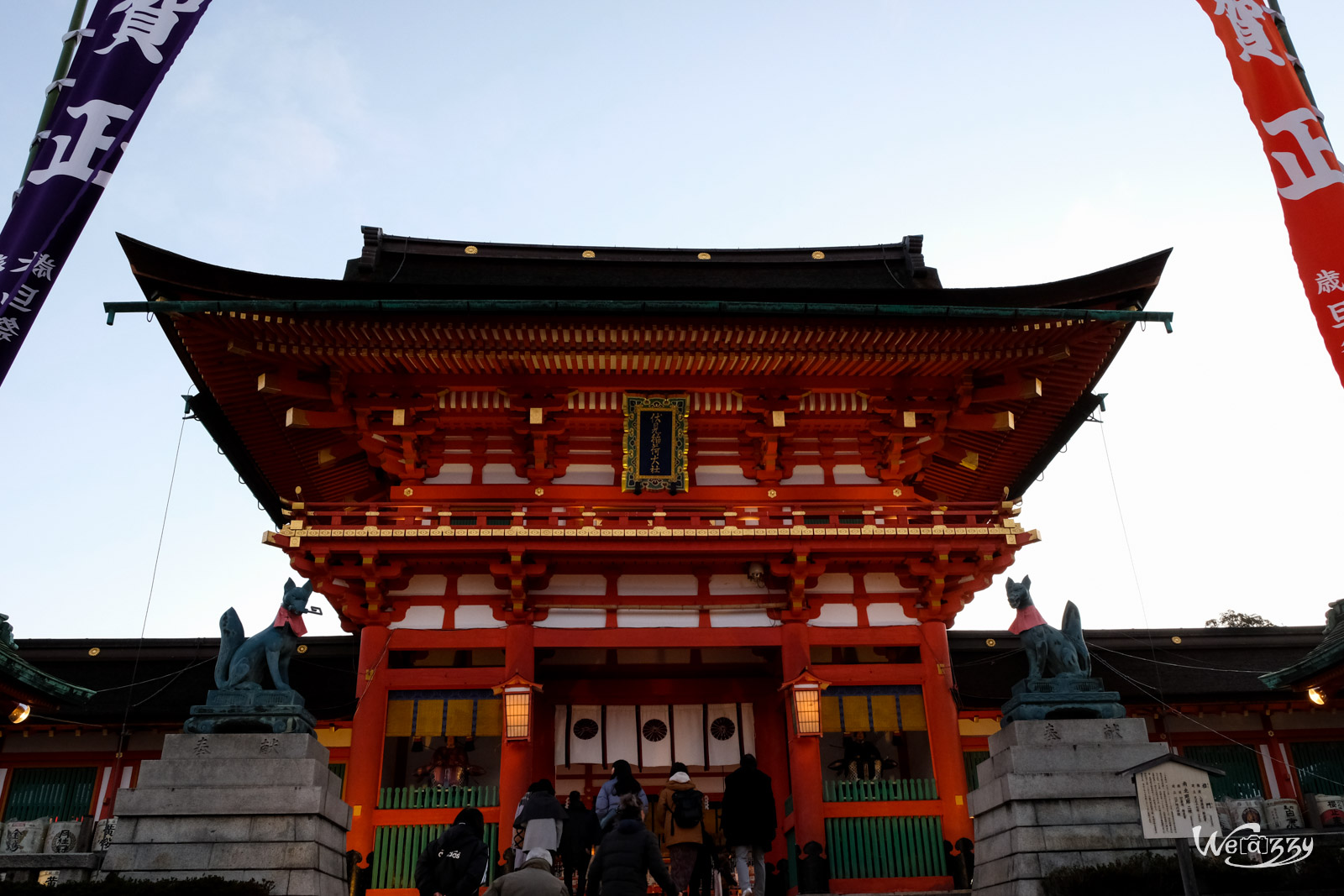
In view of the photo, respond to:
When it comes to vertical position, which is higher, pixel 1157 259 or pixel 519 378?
pixel 1157 259

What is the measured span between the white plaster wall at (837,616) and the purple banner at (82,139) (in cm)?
1059

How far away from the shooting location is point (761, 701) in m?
17.1

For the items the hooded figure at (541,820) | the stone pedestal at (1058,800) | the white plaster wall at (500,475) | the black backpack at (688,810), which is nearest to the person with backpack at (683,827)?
the black backpack at (688,810)

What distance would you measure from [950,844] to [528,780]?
566 cm

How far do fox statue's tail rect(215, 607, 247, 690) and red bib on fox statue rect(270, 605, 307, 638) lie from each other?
1.41 ft

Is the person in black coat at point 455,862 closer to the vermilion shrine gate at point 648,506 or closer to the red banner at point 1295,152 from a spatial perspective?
the vermilion shrine gate at point 648,506

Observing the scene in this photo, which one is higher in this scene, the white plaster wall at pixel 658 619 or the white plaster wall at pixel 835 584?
the white plaster wall at pixel 835 584

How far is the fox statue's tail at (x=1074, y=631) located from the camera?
38.4ft

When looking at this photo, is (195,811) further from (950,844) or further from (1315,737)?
(1315,737)

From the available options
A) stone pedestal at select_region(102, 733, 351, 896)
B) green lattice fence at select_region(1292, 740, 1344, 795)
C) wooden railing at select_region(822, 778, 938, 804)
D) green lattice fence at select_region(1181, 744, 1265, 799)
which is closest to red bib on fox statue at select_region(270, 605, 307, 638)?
stone pedestal at select_region(102, 733, 351, 896)

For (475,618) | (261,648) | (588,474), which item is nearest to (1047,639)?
(588,474)

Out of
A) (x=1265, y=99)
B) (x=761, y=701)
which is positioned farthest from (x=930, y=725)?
(x=1265, y=99)

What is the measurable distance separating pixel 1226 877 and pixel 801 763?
6064 mm

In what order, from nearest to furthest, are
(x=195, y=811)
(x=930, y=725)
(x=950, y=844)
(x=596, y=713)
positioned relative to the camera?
(x=195, y=811) → (x=950, y=844) → (x=930, y=725) → (x=596, y=713)
